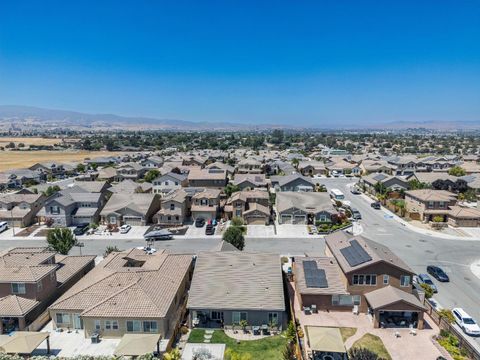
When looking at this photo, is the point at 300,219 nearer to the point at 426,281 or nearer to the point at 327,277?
the point at 426,281

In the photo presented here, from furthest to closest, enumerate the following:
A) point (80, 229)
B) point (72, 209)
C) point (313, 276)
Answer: point (72, 209) < point (80, 229) < point (313, 276)

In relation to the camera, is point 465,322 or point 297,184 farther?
point 297,184

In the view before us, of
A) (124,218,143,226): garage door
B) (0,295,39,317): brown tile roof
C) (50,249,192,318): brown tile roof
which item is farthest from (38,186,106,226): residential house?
(0,295,39,317): brown tile roof

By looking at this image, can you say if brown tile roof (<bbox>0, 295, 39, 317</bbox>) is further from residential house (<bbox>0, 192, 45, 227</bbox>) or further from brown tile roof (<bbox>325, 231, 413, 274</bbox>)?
residential house (<bbox>0, 192, 45, 227</bbox>)

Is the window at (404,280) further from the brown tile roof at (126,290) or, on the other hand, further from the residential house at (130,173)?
the residential house at (130,173)

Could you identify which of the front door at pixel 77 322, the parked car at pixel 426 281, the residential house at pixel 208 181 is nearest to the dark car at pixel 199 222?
the residential house at pixel 208 181

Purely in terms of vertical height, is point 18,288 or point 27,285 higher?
point 27,285

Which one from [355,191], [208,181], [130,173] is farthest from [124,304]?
[130,173]

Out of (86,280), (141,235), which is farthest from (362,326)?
(141,235)
